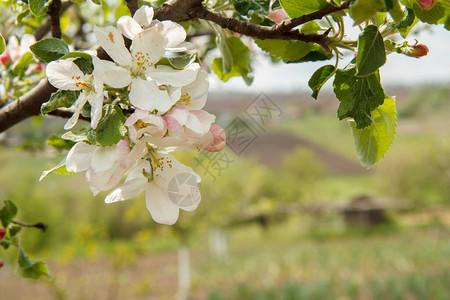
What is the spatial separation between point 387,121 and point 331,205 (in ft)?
44.9

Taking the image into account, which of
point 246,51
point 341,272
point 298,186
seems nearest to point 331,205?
point 298,186

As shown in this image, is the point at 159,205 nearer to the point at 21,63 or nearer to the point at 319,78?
the point at 319,78

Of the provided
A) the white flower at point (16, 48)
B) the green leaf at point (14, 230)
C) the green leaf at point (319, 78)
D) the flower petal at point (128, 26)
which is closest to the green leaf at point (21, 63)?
the white flower at point (16, 48)

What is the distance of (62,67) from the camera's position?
0.44 metres

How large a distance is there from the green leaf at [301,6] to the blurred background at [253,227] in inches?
7.8

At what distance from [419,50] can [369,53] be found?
101mm

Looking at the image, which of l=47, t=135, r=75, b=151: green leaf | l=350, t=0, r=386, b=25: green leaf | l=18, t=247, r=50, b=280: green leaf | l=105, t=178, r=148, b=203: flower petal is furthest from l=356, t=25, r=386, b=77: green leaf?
l=18, t=247, r=50, b=280: green leaf

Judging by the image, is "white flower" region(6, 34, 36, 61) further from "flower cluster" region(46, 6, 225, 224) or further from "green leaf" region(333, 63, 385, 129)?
"green leaf" region(333, 63, 385, 129)

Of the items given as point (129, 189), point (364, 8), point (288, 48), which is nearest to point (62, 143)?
point (129, 189)

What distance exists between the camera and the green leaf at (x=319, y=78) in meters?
0.53

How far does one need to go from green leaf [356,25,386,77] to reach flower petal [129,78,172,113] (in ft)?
0.62

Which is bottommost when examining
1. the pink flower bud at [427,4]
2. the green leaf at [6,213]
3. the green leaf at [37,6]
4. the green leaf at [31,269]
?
the green leaf at [31,269]

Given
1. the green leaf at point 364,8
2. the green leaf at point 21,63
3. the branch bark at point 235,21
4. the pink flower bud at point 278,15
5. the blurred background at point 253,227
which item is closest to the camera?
the green leaf at point 364,8

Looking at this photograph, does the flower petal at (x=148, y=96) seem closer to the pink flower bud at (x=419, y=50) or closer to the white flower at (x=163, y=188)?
the white flower at (x=163, y=188)
